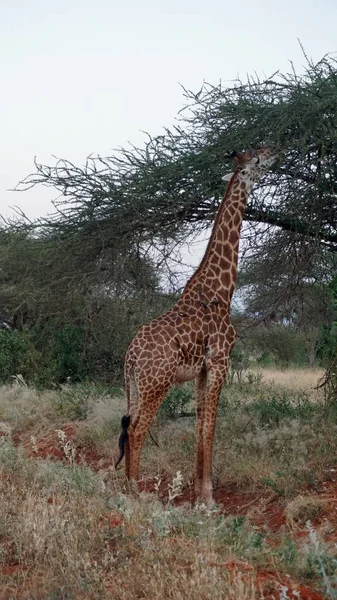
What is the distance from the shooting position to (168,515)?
4984 millimetres

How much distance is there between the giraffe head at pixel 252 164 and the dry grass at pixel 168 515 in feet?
9.27

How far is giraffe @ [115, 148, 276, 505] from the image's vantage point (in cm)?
756

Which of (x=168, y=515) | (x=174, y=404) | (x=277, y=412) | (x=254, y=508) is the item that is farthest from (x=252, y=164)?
(x=168, y=515)

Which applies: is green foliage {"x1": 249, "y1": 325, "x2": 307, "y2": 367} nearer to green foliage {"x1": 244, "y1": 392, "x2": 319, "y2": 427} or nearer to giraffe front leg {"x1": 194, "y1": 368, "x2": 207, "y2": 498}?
green foliage {"x1": 244, "y1": 392, "x2": 319, "y2": 427}

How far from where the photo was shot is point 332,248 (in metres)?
11.1

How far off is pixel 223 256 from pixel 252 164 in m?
1.02

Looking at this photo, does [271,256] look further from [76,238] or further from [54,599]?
[54,599]

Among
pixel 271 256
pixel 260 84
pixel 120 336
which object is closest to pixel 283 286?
pixel 271 256

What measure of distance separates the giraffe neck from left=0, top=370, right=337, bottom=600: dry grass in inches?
71.8

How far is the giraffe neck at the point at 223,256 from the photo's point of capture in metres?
8.19

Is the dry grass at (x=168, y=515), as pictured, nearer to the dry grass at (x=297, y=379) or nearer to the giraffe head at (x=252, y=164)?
the giraffe head at (x=252, y=164)

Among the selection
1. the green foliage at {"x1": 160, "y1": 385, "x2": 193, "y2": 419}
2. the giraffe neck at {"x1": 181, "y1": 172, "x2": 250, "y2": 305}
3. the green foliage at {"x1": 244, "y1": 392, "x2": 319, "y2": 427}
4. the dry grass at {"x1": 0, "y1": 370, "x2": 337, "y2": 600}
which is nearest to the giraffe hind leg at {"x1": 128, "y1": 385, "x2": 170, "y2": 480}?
the dry grass at {"x1": 0, "y1": 370, "x2": 337, "y2": 600}

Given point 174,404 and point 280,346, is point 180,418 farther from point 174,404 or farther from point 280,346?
point 280,346

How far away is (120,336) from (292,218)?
6.72 m
